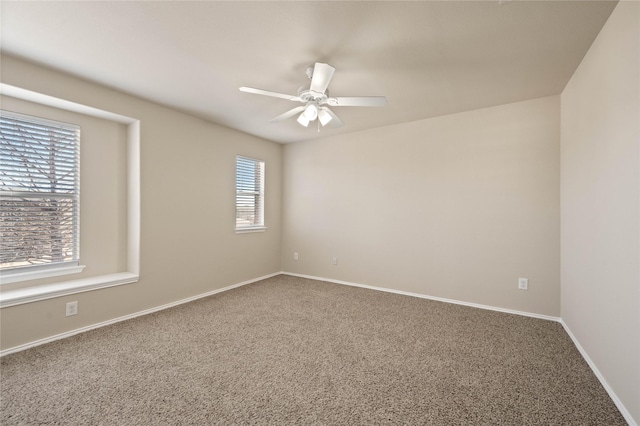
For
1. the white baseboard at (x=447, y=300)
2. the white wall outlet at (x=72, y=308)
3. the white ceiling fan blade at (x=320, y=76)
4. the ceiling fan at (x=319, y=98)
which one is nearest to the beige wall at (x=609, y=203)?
the white baseboard at (x=447, y=300)

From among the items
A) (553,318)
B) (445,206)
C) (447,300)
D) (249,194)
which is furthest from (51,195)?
(553,318)

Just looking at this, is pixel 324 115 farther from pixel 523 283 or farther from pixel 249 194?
pixel 523 283

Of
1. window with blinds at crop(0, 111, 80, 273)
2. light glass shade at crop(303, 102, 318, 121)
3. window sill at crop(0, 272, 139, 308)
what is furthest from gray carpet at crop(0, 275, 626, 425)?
light glass shade at crop(303, 102, 318, 121)

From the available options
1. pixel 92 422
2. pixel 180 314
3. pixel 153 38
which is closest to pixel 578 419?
pixel 92 422

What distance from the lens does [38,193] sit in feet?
8.29

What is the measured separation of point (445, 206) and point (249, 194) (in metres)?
2.96

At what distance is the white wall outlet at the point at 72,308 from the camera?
2502mm

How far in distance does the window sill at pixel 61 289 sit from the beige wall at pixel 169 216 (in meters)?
0.05

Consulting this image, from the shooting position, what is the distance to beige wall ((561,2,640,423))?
149 cm

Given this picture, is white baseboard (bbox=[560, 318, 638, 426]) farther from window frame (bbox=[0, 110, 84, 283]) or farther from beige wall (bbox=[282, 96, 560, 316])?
window frame (bbox=[0, 110, 84, 283])

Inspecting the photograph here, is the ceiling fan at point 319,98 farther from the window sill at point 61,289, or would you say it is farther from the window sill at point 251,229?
the window sill at point 61,289

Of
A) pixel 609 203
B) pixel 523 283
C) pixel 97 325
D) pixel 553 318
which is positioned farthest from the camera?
pixel 523 283

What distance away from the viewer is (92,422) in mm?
1497

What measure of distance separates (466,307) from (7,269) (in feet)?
15.3
